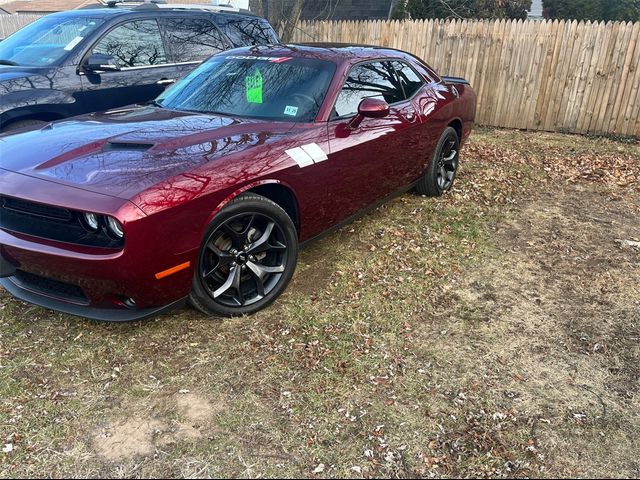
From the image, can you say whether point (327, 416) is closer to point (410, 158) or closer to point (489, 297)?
point (489, 297)

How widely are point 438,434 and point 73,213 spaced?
7.26 feet

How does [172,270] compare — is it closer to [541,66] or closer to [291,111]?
[291,111]

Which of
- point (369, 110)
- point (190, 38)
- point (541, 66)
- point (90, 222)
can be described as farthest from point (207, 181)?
point (541, 66)

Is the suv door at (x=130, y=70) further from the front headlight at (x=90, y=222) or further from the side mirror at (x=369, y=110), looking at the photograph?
the front headlight at (x=90, y=222)

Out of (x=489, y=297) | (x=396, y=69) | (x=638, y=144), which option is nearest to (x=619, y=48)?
(x=638, y=144)

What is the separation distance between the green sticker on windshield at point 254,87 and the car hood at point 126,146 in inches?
12.9

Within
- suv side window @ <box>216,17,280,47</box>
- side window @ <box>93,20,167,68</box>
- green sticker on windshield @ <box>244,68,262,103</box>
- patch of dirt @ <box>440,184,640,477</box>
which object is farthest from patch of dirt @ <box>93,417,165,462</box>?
suv side window @ <box>216,17,280,47</box>

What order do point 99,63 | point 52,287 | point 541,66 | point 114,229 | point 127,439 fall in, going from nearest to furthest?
point 127,439
point 114,229
point 52,287
point 99,63
point 541,66

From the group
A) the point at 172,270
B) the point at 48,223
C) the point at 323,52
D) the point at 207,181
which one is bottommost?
the point at 172,270

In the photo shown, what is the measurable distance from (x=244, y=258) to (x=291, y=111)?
1.25 meters

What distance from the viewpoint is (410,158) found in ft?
15.8

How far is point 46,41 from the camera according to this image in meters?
5.54

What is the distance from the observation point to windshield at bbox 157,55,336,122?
3.85m

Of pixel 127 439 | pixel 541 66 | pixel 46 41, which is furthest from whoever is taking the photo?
pixel 541 66
